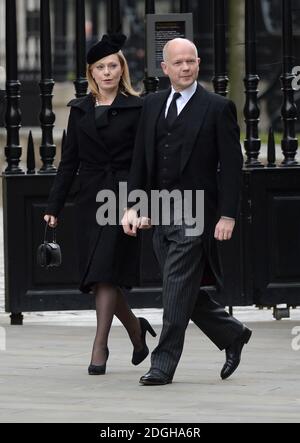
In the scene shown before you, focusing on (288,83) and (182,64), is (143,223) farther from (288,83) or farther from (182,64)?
(288,83)

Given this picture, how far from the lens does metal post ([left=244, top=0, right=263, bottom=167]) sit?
38.0ft

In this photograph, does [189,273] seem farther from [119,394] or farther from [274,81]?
[274,81]

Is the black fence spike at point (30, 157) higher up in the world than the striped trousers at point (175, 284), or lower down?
higher up

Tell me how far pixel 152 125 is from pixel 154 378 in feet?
4.45

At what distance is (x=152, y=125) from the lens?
8.83 meters

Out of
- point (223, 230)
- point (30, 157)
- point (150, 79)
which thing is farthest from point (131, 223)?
point (150, 79)

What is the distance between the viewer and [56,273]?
11500mm

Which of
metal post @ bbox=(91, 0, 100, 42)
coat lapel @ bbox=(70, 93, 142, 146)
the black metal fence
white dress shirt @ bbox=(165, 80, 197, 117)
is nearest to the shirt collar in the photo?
white dress shirt @ bbox=(165, 80, 197, 117)

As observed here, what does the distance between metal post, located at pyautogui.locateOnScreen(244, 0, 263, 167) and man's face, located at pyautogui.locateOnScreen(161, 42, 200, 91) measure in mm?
2866

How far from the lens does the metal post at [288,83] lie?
1162 cm

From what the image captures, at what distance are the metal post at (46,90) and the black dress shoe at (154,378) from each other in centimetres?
301

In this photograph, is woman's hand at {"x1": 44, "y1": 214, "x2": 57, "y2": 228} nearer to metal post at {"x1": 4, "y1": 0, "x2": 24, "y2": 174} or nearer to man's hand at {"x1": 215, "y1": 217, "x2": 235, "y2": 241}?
man's hand at {"x1": 215, "y1": 217, "x2": 235, "y2": 241}

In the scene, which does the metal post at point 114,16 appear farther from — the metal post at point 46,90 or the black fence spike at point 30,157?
the black fence spike at point 30,157

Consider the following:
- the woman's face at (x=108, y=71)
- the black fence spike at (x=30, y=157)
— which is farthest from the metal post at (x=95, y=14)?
the woman's face at (x=108, y=71)
